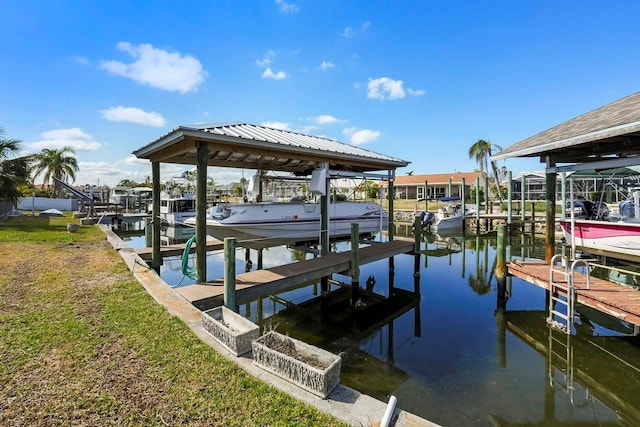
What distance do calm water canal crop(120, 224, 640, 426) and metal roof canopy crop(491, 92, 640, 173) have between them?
3275mm

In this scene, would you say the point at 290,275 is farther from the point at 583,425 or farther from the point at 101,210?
the point at 101,210

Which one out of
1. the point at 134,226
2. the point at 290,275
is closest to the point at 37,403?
the point at 290,275

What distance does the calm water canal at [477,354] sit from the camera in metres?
4.08

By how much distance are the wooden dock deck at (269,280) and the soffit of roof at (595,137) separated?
4472 millimetres

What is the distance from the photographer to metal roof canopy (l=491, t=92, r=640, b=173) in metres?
5.12

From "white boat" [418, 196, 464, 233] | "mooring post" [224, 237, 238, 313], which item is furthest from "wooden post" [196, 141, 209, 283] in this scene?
"white boat" [418, 196, 464, 233]

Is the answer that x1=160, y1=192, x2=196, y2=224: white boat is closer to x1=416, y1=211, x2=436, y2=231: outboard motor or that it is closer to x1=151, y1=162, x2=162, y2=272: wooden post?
x1=151, y1=162, x2=162, y2=272: wooden post

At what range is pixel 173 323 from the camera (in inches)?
167

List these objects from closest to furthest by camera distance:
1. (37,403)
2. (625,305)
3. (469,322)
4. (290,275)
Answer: (37,403) < (625,305) < (290,275) < (469,322)

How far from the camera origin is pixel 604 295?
5422 mm

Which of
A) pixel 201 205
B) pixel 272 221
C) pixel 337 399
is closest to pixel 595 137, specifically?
pixel 337 399

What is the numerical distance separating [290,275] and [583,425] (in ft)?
15.5

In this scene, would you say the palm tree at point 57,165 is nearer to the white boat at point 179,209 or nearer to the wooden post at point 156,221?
the white boat at point 179,209

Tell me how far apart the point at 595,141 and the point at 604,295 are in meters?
2.69
